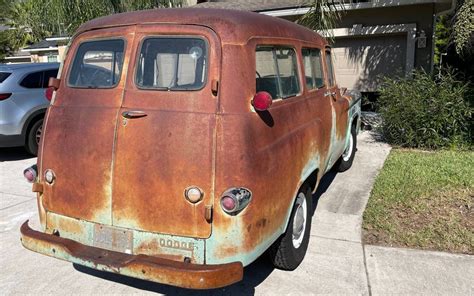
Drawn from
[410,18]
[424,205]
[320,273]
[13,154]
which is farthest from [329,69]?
[410,18]

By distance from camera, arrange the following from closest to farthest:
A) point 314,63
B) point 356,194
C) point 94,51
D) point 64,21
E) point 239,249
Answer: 1. point 239,249
2. point 94,51
3. point 314,63
4. point 356,194
5. point 64,21

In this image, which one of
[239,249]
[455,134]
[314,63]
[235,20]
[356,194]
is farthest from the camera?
[455,134]

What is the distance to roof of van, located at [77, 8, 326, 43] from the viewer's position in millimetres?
2838

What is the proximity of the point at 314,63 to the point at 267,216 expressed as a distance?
2.14m

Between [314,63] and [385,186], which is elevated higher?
[314,63]

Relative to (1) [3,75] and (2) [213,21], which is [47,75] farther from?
(2) [213,21]

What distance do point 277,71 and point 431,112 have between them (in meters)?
5.22

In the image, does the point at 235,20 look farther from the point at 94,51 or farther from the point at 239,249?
the point at 239,249

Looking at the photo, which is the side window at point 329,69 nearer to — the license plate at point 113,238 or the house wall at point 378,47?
the license plate at point 113,238

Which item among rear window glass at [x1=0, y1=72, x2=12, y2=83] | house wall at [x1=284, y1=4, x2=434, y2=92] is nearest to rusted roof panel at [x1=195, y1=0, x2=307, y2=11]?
house wall at [x1=284, y1=4, x2=434, y2=92]

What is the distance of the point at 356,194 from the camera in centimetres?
561

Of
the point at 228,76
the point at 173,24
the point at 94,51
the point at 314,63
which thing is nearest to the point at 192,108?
the point at 228,76

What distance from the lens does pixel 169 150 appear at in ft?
8.90

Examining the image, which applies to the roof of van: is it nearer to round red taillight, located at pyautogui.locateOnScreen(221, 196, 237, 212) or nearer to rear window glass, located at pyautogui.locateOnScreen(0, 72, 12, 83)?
round red taillight, located at pyautogui.locateOnScreen(221, 196, 237, 212)
